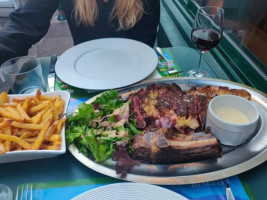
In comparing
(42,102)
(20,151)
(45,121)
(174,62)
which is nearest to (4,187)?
(20,151)

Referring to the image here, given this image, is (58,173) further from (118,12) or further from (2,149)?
(118,12)

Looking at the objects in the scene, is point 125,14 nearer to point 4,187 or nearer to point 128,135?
point 128,135

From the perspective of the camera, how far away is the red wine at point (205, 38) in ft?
4.48

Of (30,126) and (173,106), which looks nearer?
(30,126)

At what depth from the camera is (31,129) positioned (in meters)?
1.02

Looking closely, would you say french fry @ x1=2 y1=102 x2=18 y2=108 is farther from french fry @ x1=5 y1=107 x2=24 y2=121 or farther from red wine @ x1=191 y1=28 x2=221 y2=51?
red wine @ x1=191 y1=28 x2=221 y2=51

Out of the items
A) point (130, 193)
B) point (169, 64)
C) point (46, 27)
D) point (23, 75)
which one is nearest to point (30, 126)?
point (23, 75)

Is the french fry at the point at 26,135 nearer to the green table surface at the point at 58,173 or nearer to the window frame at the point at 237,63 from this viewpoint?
the green table surface at the point at 58,173

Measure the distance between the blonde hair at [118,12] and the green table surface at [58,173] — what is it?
122cm

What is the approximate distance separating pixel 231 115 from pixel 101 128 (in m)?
0.58

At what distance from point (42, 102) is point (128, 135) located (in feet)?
1.49

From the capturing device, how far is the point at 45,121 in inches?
41.1

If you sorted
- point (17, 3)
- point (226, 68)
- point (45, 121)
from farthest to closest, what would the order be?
point (17, 3) < point (226, 68) < point (45, 121)

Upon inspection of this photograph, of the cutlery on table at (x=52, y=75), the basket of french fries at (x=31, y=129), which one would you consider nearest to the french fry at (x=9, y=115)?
the basket of french fries at (x=31, y=129)
